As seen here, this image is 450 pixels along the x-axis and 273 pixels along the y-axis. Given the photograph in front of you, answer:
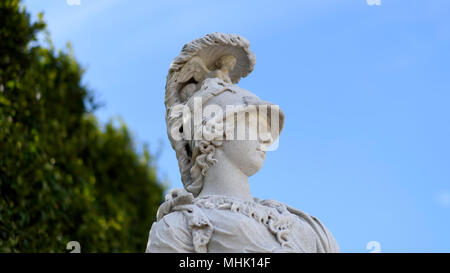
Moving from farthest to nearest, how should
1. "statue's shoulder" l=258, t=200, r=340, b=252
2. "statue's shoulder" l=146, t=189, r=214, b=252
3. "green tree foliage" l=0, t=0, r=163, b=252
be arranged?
"green tree foliage" l=0, t=0, r=163, b=252 < "statue's shoulder" l=258, t=200, r=340, b=252 < "statue's shoulder" l=146, t=189, r=214, b=252

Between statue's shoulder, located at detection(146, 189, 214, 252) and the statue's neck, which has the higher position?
the statue's neck

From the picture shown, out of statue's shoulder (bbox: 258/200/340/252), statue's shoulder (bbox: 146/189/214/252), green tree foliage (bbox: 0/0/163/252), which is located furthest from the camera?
green tree foliage (bbox: 0/0/163/252)

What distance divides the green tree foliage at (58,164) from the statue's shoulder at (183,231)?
Result: 16.9ft

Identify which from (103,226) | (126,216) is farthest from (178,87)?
(126,216)

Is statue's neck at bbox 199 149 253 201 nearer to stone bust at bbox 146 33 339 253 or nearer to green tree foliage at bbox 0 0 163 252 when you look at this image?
stone bust at bbox 146 33 339 253

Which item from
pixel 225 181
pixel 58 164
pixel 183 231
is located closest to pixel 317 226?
pixel 225 181

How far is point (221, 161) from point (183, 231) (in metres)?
0.56

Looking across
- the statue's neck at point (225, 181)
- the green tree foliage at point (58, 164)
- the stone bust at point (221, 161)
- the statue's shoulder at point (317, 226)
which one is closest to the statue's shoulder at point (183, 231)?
the stone bust at point (221, 161)

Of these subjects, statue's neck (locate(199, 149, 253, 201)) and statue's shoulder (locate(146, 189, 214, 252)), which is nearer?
statue's shoulder (locate(146, 189, 214, 252))

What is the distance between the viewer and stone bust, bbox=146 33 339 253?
4.11m

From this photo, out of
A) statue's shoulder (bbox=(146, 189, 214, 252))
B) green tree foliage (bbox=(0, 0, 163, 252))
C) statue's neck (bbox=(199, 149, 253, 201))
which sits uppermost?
green tree foliage (bbox=(0, 0, 163, 252))

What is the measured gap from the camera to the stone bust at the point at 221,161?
4.11 meters

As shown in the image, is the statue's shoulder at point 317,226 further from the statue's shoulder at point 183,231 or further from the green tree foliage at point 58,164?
the green tree foliage at point 58,164

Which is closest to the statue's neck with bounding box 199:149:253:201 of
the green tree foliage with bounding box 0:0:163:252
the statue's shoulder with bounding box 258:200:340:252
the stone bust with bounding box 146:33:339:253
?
the stone bust with bounding box 146:33:339:253
